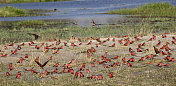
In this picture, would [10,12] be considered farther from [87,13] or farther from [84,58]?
[84,58]

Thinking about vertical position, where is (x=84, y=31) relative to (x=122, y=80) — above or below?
below

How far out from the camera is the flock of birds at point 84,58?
928 centimetres

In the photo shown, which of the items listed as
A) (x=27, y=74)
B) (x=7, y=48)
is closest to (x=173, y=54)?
(x=27, y=74)

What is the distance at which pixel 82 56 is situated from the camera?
458 inches

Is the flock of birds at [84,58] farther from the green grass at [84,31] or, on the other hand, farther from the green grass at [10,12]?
the green grass at [10,12]

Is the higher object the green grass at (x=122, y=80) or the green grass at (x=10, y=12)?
the green grass at (x=122, y=80)

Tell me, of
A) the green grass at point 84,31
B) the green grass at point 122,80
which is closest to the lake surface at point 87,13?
the green grass at point 84,31

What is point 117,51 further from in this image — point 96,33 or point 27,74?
point 96,33

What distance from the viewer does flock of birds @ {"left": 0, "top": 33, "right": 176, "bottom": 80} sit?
30.4ft

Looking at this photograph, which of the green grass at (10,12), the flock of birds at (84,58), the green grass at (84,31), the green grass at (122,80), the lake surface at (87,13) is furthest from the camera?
the green grass at (10,12)

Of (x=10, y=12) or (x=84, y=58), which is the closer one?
(x=84, y=58)

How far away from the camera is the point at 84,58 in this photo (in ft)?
37.1

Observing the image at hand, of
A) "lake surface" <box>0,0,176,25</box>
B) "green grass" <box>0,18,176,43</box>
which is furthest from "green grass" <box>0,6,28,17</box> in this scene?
"green grass" <box>0,18,176,43</box>

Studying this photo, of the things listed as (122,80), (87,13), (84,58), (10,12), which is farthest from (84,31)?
(10,12)
